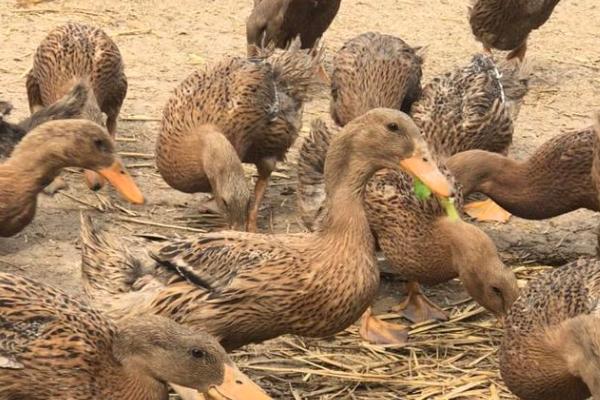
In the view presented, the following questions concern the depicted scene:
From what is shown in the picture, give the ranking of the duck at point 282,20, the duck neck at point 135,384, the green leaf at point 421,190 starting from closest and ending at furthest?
the duck neck at point 135,384, the green leaf at point 421,190, the duck at point 282,20

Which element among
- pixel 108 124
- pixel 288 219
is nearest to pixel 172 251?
pixel 288 219

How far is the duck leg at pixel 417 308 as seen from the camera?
642 centimetres

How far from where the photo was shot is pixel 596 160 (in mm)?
6539

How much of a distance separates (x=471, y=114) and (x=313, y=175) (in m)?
1.14

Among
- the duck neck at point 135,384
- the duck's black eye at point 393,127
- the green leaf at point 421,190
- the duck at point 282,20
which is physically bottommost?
the duck at point 282,20

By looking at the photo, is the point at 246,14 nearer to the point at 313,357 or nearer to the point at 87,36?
the point at 87,36

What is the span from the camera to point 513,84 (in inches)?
316

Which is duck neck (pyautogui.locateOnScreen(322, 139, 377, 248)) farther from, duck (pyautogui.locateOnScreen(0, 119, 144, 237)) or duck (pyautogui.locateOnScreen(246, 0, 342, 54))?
duck (pyautogui.locateOnScreen(246, 0, 342, 54))

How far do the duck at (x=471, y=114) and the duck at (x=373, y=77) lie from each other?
15 cm

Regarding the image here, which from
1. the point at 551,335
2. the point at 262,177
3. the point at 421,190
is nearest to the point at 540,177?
the point at 421,190

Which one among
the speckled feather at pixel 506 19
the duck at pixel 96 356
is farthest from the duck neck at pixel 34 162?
the speckled feather at pixel 506 19

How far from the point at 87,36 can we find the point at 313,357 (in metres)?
3.11

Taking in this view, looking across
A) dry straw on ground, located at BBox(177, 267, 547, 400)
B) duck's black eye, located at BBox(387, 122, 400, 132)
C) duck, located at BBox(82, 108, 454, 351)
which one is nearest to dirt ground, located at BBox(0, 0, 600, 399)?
dry straw on ground, located at BBox(177, 267, 547, 400)

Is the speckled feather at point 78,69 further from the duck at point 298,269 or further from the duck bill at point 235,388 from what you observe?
the duck bill at point 235,388
